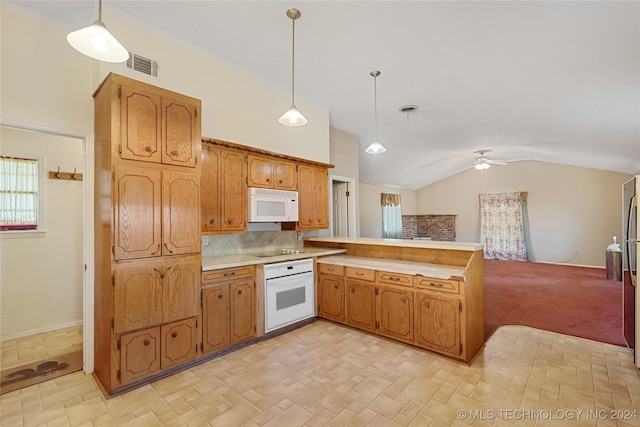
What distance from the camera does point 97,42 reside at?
160cm

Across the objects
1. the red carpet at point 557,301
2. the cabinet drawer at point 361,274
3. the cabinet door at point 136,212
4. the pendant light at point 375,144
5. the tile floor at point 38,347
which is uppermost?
the pendant light at point 375,144

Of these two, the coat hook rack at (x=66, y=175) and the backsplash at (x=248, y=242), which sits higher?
the coat hook rack at (x=66, y=175)

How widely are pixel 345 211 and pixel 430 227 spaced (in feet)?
19.9

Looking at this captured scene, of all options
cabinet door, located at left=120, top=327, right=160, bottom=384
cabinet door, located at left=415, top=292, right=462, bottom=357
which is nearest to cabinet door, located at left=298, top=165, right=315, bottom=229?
cabinet door, located at left=415, top=292, right=462, bottom=357

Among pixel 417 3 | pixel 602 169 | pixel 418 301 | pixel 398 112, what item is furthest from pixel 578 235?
pixel 417 3

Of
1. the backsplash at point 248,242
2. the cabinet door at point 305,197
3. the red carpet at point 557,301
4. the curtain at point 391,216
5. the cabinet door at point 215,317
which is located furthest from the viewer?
the curtain at point 391,216

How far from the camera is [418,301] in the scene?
9.53 ft

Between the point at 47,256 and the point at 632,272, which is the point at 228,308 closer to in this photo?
the point at 47,256

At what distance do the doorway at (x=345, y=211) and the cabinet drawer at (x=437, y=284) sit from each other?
2702 mm

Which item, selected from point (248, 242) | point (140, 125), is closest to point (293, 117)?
point (140, 125)

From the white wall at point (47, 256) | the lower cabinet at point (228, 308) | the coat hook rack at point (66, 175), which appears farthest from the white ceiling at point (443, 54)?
the lower cabinet at point (228, 308)

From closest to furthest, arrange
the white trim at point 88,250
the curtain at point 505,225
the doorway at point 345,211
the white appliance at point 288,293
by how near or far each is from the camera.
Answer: the white trim at point 88,250, the white appliance at point 288,293, the doorway at point 345,211, the curtain at point 505,225

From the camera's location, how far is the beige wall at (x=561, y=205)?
7281 mm

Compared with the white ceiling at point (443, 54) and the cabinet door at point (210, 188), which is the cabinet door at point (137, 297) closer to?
the cabinet door at point (210, 188)
